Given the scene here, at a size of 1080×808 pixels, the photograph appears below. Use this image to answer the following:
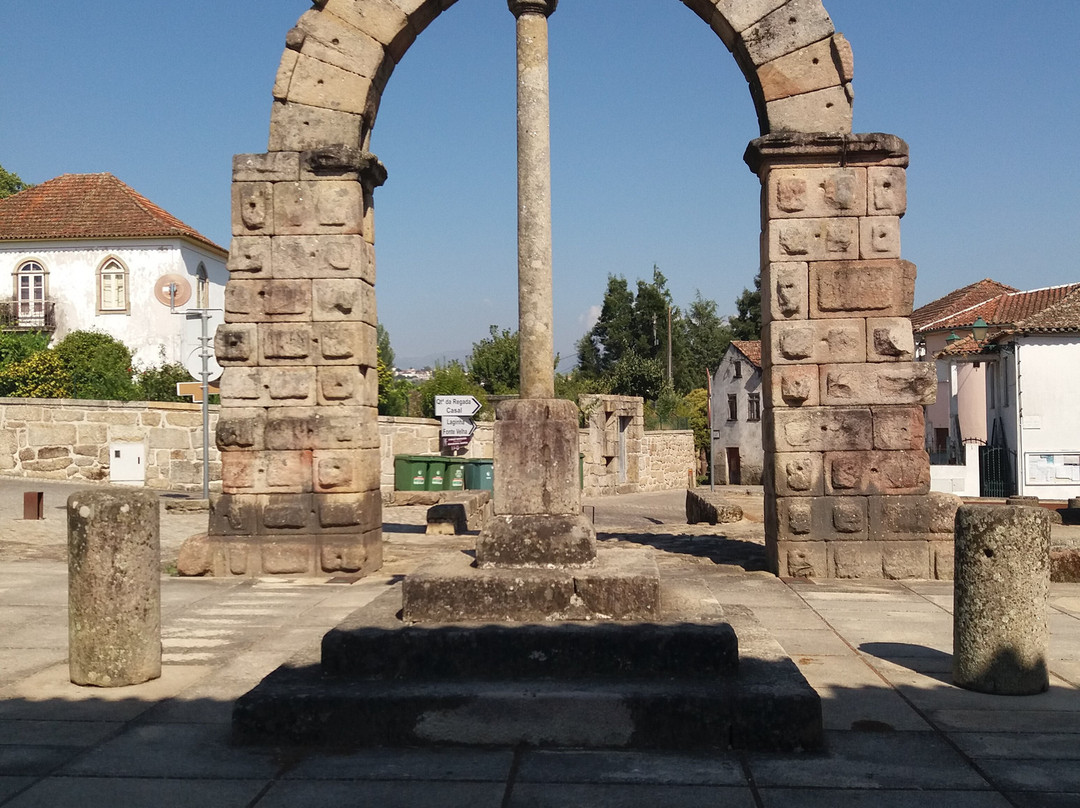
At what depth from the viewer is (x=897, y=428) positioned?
8578 mm

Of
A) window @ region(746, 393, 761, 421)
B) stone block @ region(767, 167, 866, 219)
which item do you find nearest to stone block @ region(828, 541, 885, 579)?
stone block @ region(767, 167, 866, 219)

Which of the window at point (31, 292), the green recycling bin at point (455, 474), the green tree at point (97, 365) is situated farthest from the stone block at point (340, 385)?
the window at point (31, 292)

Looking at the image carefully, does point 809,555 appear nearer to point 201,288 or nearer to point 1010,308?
point 1010,308

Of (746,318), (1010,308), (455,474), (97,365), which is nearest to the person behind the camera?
(455,474)

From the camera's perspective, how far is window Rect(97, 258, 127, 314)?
3416cm

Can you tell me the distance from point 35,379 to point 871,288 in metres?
23.5

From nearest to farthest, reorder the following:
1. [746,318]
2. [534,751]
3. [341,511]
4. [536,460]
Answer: [534,751] → [536,460] → [341,511] → [746,318]

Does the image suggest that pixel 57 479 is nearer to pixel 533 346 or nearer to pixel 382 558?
pixel 382 558

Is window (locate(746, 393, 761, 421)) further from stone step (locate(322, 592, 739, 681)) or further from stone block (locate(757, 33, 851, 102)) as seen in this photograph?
stone step (locate(322, 592, 739, 681))

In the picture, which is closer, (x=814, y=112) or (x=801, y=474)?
(x=801, y=474)

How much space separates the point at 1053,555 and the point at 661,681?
17.5ft

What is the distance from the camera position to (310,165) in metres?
8.91

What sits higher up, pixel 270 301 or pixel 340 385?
pixel 270 301

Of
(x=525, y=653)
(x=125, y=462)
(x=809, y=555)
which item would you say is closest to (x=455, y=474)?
(x=125, y=462)
